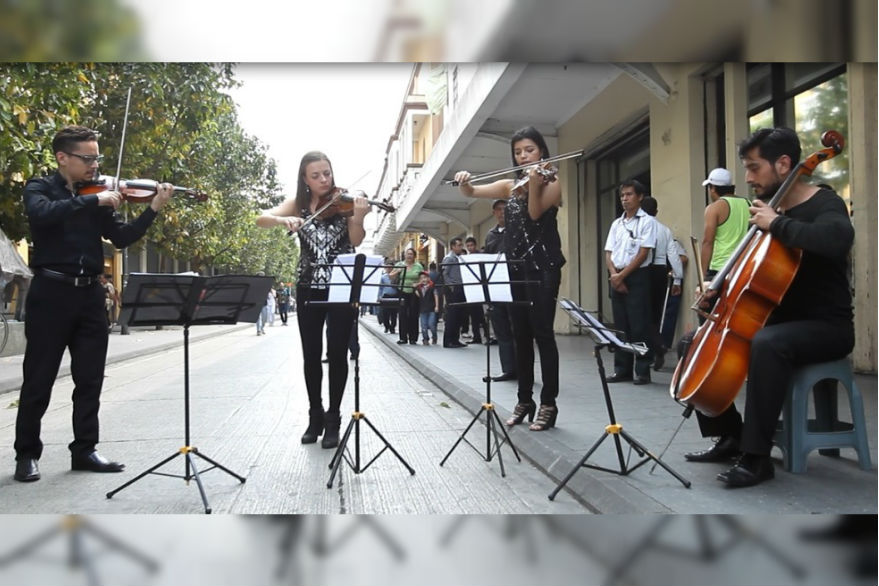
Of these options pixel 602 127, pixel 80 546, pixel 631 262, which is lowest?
pixel 80 546

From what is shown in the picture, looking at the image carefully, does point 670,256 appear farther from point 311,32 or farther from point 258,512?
point 258,512

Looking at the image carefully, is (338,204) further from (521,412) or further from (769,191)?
(769,191)

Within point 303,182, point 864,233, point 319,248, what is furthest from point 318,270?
point 864,233

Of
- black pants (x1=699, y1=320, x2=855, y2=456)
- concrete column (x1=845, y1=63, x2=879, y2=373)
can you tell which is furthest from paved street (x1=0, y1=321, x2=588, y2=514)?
concrete column (x1=845, y1=63, x2=879, y2=373)

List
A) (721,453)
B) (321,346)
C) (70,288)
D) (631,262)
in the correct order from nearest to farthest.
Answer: (70,288)
(721,453)
(631,262)
(321,346)

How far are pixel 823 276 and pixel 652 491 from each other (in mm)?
1200

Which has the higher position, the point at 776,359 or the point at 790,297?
the point at 790,297

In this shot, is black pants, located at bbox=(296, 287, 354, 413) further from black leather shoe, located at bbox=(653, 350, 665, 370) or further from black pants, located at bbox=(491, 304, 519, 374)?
black leather shoe, located at bbox=(653, 350, 665, 370)

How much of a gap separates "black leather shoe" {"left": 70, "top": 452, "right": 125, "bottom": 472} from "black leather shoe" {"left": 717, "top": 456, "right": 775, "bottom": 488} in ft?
8.91

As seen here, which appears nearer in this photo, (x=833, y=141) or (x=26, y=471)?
(x=833, y=141)

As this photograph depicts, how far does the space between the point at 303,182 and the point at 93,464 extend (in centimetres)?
163

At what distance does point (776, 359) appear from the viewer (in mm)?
2721

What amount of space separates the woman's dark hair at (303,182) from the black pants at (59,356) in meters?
1.04

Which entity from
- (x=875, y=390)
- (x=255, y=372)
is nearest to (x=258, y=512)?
(x=255, y=372)
